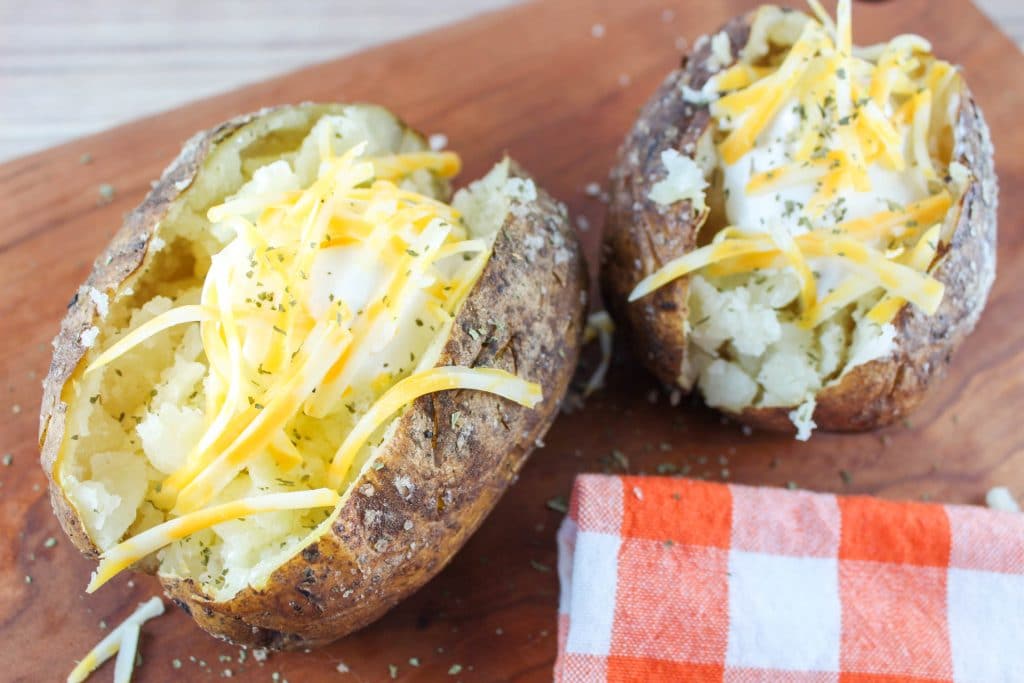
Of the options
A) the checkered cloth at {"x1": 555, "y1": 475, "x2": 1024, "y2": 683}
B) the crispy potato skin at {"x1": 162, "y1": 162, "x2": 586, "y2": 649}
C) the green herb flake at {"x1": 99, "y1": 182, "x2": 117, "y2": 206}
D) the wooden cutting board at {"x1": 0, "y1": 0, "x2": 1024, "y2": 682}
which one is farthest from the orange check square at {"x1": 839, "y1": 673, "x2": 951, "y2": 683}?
the green herb flake at {"x1": 99, "y1": 182, "x2": 117, "y2": 206}

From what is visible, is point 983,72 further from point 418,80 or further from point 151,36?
point 151,36

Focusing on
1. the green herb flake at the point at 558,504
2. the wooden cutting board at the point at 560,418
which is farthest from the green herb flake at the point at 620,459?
the green herb flake at the point at 558,504

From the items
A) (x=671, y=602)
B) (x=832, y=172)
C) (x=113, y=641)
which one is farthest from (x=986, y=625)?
(x=113, y=641)

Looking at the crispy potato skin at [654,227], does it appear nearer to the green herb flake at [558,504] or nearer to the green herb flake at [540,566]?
the green herb flake at [558,504]

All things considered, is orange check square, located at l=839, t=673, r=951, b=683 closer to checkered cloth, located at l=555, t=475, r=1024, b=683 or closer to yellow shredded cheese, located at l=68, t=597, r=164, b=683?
checkered cloth, located at l=555, t=475, r=1024, b=683

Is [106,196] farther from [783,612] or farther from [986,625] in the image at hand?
[986,625]

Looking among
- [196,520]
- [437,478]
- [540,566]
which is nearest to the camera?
[196,520]
